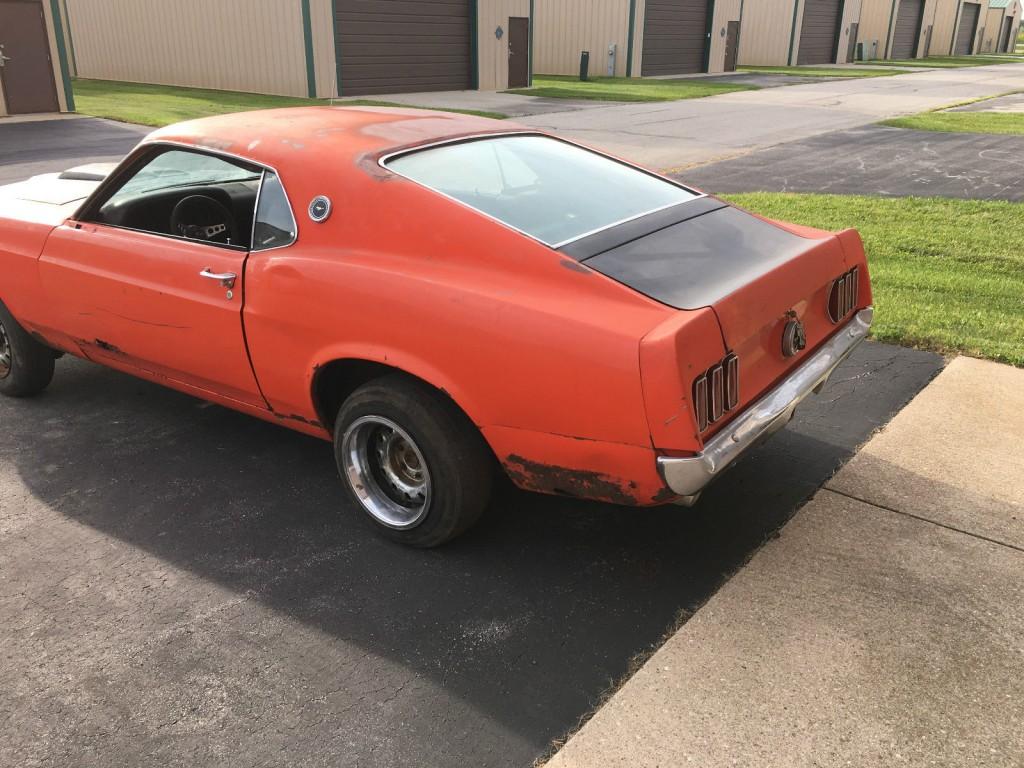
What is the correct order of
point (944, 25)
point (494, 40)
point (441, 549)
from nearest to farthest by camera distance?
point (441, 549) → point (494, 40) → point (944, 25)

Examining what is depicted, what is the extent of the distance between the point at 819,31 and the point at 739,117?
27.8 metres

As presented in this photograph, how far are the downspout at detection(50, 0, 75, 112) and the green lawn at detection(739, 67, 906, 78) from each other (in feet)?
84.1

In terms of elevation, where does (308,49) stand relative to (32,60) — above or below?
above

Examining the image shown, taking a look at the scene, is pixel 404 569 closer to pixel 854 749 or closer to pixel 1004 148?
pixel 854 749

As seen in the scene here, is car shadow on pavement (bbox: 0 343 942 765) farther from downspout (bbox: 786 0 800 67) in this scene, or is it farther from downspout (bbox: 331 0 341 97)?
downspout (bbox: 786 0 800 67)

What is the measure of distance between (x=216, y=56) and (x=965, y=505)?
22934 mm

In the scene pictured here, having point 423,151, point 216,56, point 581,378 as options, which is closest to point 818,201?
point 423,151

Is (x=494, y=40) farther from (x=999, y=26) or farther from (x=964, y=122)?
(x=999, y=26)

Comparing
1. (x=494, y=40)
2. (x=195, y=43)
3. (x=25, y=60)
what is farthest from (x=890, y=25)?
(x=25, y=60)

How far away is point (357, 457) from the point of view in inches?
132

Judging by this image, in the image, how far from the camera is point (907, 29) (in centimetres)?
5003

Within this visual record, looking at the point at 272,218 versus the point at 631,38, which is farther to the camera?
the point at 631,38

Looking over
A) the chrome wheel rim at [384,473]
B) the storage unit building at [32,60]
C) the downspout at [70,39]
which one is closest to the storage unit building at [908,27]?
the downspout at [70,39]

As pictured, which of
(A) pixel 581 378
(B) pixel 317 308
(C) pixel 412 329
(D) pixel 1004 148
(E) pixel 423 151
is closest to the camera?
(A) pixel 581 378
